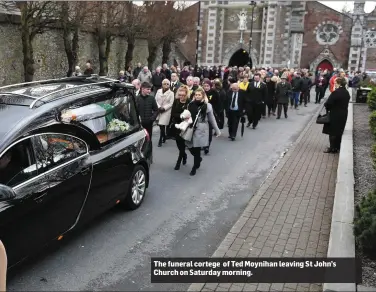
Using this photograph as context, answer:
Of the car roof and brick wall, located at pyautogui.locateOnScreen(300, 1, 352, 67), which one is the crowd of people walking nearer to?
the car roof

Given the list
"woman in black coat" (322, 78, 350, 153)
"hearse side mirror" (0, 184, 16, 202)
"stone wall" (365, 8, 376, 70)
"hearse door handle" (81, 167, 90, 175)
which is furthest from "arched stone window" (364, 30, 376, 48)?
"hearse side mirror" (0, 184, 16, 202)

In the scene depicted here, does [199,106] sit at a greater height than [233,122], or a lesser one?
greater

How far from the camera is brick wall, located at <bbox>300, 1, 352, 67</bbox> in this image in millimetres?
49188

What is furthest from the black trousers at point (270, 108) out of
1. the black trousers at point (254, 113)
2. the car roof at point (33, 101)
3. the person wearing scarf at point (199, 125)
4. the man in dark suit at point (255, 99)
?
the car roof at point (33, 101)

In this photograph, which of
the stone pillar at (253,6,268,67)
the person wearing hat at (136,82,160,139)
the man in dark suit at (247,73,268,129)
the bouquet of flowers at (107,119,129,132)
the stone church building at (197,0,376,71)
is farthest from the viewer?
the stone pillar at (253,6,268,67)

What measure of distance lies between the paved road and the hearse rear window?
1282 millimetres

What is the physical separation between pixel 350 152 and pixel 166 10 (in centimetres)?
2276

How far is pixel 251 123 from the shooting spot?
53.7 feet

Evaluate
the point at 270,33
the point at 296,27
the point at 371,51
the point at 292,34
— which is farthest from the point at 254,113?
the point at 371,51

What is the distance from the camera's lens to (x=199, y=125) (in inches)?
346

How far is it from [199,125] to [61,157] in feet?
13.9

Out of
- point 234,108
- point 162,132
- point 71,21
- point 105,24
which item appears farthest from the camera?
point 105,24

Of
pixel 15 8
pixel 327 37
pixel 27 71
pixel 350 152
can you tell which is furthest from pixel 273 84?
pixel 327 37

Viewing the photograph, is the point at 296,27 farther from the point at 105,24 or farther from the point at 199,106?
the point at 199,106
